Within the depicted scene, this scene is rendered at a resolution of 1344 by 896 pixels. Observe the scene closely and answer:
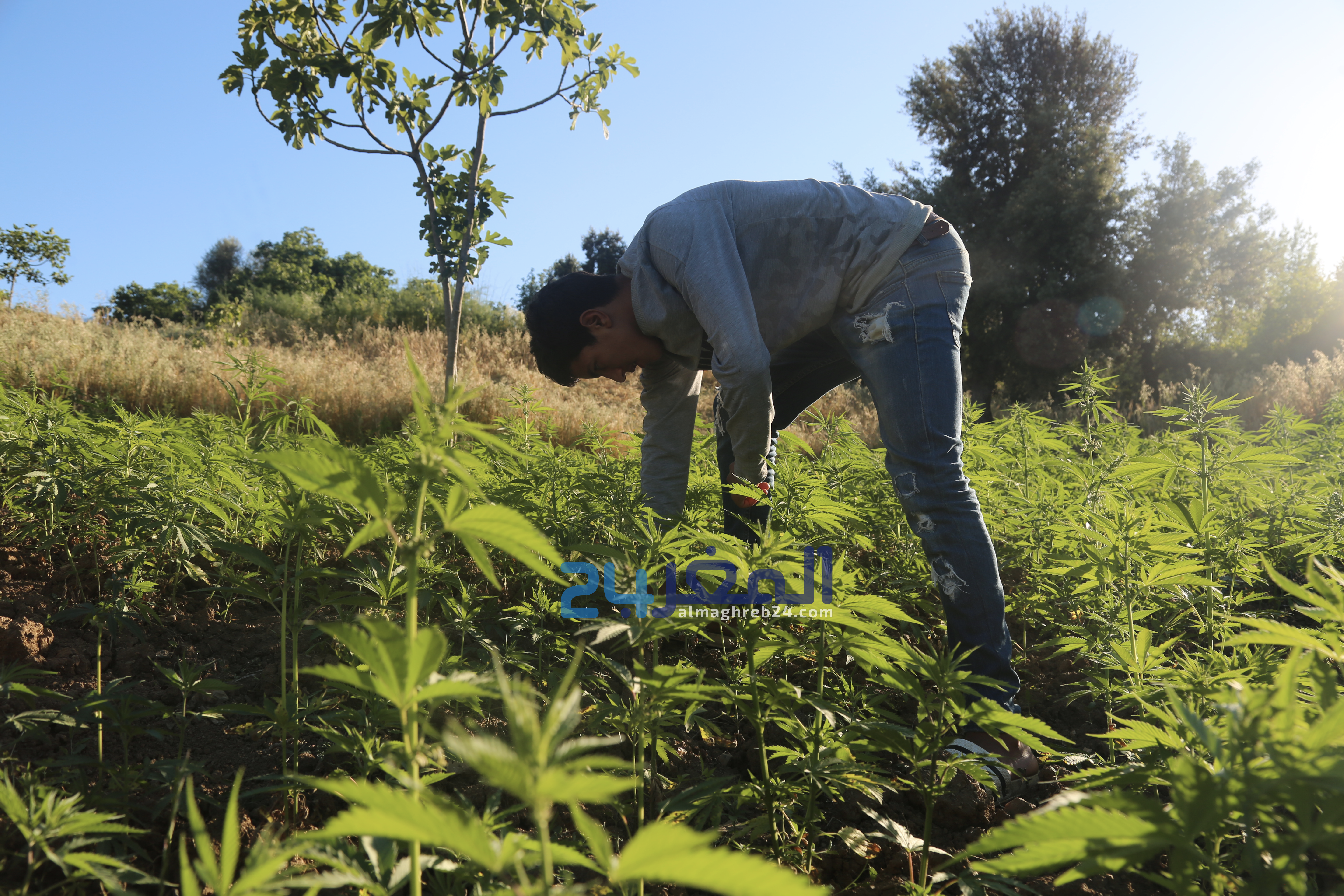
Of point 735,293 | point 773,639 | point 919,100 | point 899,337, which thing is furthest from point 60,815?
point 919,100

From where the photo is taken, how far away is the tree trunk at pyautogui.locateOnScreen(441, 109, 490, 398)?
16.5 feet

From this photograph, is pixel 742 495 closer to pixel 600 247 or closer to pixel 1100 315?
pixel 1100 315

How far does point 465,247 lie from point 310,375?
3785mm

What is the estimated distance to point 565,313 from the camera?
2635 mm

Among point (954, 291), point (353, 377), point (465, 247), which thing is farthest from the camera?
point (353, 377)

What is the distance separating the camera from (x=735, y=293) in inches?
91.7

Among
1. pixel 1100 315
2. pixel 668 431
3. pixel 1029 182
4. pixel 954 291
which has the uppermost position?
pixel 1029 182

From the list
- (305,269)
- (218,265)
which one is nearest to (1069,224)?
(305,269)

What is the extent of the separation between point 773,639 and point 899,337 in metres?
1.21

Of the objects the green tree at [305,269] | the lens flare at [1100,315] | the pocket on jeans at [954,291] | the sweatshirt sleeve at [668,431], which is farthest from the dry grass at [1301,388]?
the green tree at [305,269]

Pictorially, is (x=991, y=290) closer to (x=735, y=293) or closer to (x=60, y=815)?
(x=735, y=293)

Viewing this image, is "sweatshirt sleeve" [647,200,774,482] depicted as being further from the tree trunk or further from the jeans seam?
the tree trunk

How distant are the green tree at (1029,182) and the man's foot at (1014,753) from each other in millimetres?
16481

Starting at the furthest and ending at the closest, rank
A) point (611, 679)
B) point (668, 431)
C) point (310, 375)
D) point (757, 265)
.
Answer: point (310, 375) → point (668, 431) → point (757, 265) → point (611, 679)
